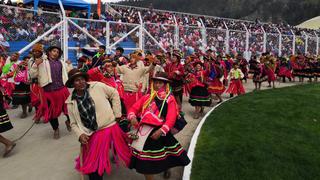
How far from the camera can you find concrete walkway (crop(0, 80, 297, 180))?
5.66 m

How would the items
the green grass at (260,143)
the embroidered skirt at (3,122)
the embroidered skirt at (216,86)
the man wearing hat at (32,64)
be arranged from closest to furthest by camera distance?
1. the green grass at (260,143)
2. the embroidered skirt at (3,122)
3. the man wearing hat at (32,64)
4. the embroidered skirt at (216,86)

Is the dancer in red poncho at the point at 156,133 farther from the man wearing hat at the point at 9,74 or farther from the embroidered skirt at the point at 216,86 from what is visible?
the embroidered skirt at the point at 216,86

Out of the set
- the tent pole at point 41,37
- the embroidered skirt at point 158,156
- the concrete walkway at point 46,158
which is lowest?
the concrete walkway at point 46,158

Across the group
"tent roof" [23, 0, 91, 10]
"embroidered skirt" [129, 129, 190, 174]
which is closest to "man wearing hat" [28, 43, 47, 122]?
"embroidered skirt" [129, 129, 190, 174]

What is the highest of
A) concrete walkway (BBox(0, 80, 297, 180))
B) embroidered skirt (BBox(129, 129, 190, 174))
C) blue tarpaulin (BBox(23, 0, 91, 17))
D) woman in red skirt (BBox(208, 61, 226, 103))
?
blue tarpaulin (BBox(23, 0, 91, 17))

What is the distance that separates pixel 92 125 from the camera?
15.7 feet

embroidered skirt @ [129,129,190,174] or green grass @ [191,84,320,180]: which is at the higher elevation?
embroidered skirt @ [129,129,190,174]

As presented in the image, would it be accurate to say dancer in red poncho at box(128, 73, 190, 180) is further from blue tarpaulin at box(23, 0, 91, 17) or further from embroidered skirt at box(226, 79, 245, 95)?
blue tarpaulin at box(23, 0, 91, 17)

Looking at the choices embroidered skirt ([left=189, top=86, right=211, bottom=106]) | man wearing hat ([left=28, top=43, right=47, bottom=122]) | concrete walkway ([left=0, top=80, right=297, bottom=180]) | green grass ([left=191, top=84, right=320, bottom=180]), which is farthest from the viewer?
embroidered skirt ([left=189, top=86, right=211, bottom=106])

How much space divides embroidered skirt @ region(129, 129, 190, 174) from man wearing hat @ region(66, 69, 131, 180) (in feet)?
0.91

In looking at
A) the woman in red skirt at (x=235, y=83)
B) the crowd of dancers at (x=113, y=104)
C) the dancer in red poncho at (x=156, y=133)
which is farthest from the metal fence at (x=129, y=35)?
the dancer in red poncho at (x=156, y=133)

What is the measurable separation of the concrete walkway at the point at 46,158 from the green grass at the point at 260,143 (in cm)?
54

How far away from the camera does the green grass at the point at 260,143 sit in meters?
6.02

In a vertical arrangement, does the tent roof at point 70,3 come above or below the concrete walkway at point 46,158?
above
